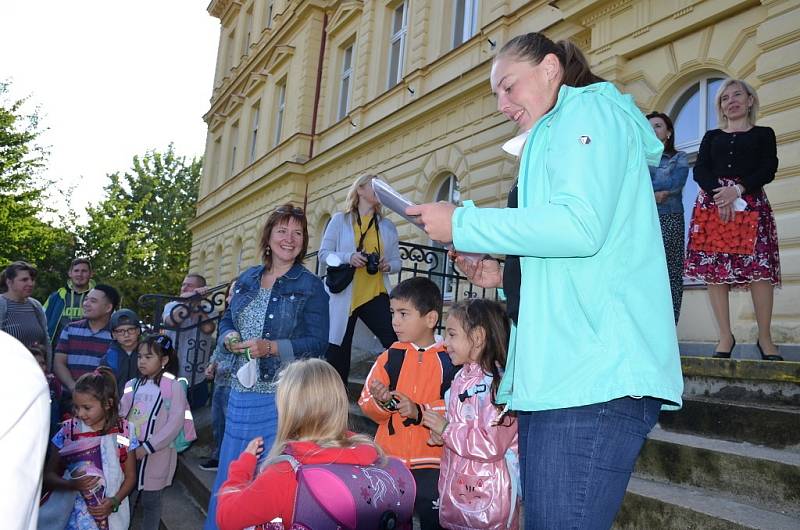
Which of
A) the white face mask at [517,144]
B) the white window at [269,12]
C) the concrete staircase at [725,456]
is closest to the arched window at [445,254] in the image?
the concrete staircase at [725,456]

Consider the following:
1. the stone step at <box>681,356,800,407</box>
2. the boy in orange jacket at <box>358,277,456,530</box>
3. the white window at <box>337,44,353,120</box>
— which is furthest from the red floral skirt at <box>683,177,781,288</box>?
the white window at <box>337,44,353,120</box>

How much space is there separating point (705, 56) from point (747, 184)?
3485 mm

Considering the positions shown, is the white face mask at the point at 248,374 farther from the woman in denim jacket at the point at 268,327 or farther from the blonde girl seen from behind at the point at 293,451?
the blonde girl seen from behind at the point at 293,451

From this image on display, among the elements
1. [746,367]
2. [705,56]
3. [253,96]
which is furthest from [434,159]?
[253,96]

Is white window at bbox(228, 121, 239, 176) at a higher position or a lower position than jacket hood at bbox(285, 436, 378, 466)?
higher

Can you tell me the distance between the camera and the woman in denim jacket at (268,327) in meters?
3.50

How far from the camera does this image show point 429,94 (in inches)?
482

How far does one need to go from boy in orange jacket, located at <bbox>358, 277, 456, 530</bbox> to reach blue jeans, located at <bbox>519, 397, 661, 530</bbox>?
1.58m

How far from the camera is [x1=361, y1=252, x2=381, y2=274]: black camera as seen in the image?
5.32 m

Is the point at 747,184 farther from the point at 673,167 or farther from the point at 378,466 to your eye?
the point at 378,466

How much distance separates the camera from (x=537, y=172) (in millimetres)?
1657

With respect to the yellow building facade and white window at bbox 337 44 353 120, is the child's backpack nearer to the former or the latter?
the yellow building facade

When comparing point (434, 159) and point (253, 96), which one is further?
point (253, 96)

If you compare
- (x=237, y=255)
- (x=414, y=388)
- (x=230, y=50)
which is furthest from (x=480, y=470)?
(x=230, y=50)
